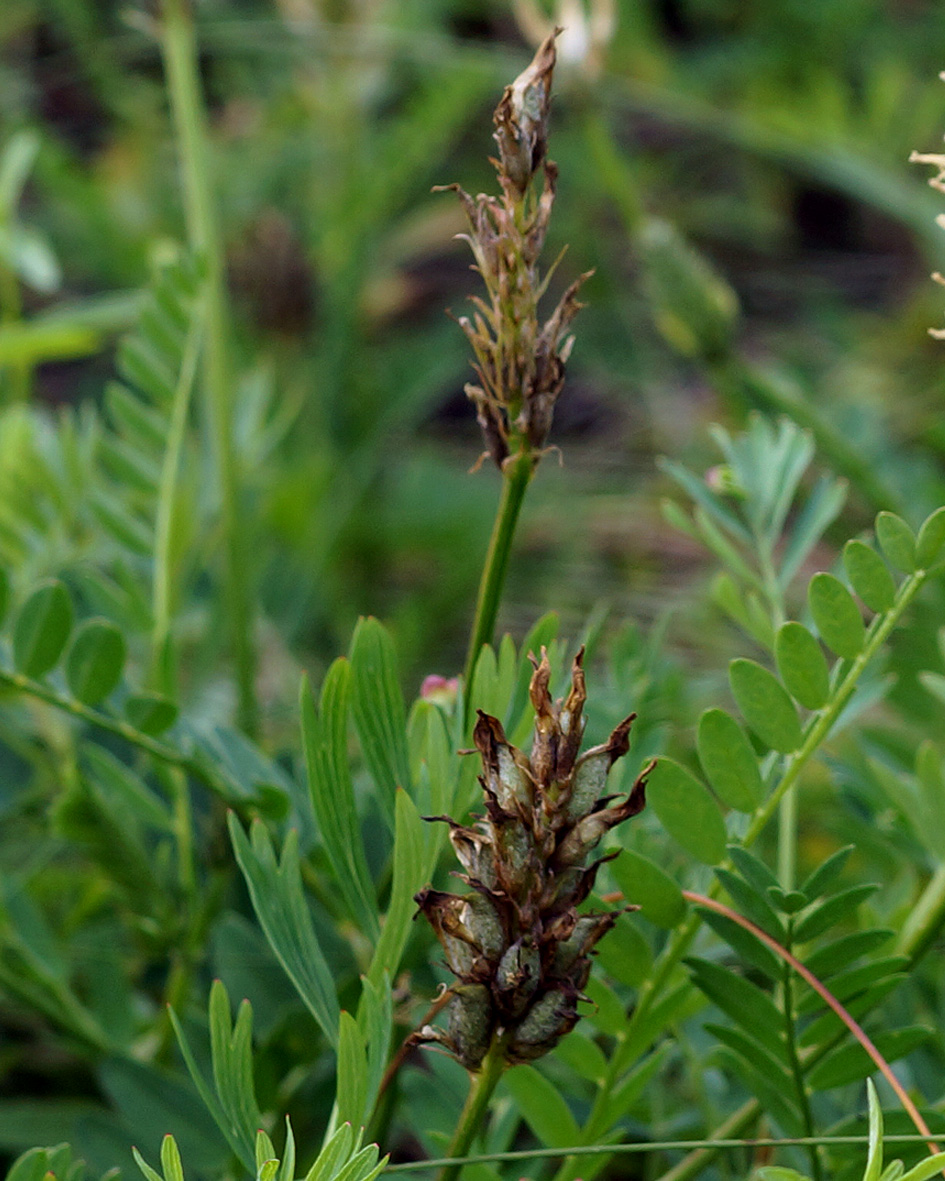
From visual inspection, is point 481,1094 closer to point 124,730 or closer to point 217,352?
point 124,730

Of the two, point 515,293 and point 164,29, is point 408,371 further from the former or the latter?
point 515,293

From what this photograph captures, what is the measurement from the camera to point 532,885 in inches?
10.8

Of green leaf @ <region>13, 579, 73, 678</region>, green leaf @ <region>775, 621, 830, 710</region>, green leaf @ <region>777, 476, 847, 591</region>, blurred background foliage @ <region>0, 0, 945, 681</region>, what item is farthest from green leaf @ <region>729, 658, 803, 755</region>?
blurred background foliage @ <region>0, 0, 945, 681</region>

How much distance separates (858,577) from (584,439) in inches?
46.7

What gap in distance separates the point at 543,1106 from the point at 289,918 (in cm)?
10

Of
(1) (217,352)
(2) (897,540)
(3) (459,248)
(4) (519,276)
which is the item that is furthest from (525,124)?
(3) (459,248)

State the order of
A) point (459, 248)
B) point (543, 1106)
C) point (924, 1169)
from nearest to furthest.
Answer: point (924, 1169)
point (543, 1106)
point (459, 248)

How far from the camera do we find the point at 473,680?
1.09 feet

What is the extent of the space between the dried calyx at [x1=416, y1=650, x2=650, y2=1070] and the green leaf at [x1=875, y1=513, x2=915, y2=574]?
0.36 feet

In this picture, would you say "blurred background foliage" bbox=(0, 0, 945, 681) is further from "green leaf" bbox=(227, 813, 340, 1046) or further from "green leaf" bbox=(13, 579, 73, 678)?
"green leaf" bbox=(227, 813, 340, 1046)

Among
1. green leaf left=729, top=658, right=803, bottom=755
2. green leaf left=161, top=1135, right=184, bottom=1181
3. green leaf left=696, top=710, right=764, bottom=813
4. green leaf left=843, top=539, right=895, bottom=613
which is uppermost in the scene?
green leaf left=843, top=539, right=895, bottom=613

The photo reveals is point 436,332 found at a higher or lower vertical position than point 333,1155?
higher

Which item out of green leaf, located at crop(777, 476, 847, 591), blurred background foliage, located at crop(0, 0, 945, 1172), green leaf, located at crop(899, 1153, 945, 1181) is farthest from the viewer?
blurred background foliage, located at crop(0, 0, 945, 1172)

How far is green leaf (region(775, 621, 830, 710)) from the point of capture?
34cm
